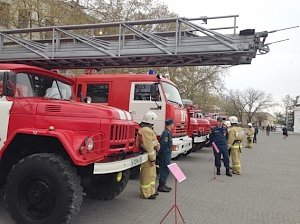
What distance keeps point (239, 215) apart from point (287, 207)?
1503 mm

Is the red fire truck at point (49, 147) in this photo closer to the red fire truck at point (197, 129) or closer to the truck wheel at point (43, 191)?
the truck wheel at point (43, 191)

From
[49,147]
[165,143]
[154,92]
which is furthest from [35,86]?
[154,92]

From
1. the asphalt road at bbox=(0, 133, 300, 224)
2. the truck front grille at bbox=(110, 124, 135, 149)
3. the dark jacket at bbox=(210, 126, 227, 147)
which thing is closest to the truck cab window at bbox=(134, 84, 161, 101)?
the asphalt road at bbox=(0, 133, 300, 224)

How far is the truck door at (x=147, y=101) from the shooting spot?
10.2 meters

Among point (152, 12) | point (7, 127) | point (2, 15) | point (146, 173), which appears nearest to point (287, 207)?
point (146, 173)

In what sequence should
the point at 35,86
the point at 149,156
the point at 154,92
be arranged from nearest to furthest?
the point at 35,86, the point at 149,156, the point at 154,92

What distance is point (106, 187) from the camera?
7348 mm

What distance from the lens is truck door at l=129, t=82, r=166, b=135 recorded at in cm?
1018

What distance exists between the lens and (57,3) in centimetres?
2267

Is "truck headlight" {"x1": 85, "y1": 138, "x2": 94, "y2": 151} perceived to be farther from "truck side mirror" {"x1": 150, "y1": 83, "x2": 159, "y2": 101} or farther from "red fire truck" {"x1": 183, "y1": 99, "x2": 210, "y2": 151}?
"red fire truck" {"x1": 183, "y1": 99, "x2": 210, "y2": 151}

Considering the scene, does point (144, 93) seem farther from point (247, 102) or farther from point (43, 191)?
point (247, 102)

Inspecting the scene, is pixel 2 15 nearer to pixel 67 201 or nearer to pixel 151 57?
pixel 151 57

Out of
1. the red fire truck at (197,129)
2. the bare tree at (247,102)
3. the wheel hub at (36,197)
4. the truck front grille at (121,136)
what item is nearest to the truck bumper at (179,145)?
the red fire truck at (197,129)

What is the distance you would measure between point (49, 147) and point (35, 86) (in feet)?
3.73
